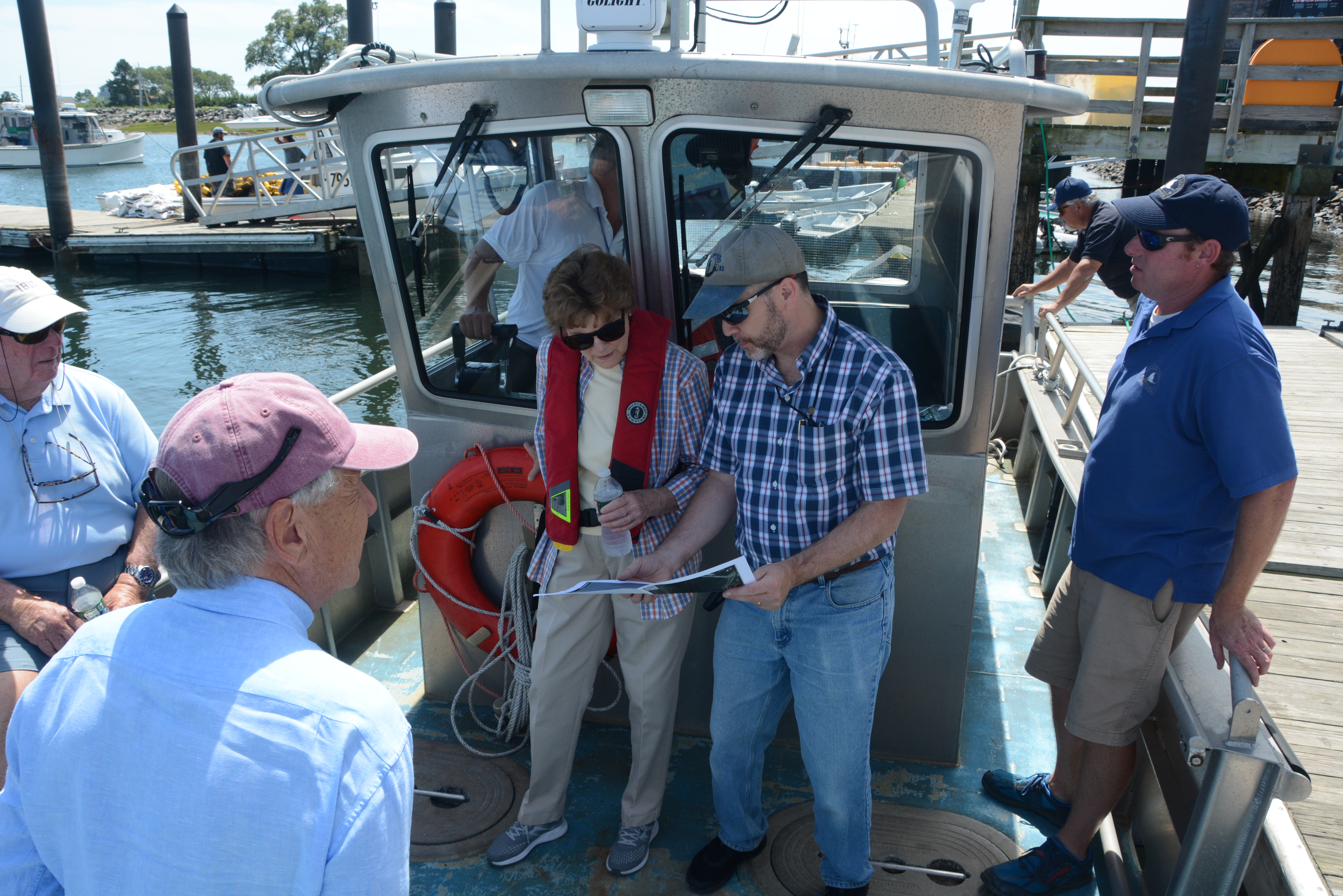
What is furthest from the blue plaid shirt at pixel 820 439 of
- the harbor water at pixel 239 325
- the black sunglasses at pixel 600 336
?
the harbor water at pixel 239 325

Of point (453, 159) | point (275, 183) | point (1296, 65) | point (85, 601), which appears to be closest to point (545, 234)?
point (453, 159)

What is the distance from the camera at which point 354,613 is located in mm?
3627

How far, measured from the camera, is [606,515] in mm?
2135

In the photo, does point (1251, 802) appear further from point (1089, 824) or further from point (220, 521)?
point (220, 521)

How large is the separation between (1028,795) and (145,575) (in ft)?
8.10

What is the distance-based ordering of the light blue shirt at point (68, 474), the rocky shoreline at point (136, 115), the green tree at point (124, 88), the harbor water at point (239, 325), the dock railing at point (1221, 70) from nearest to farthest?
the light blue shirt at point (68, 474)
the dock railing at point (1221, 70)
the harbor water at point (239, 325)
the rocky shoreline at point (136, 115)
the green tree at point (124, 88)

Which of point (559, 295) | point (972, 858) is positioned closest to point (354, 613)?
point (559, 295)

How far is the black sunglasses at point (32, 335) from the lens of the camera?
2189mm

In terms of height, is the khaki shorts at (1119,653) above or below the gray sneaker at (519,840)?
above

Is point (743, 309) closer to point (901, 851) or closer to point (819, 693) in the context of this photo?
point (819, 693)

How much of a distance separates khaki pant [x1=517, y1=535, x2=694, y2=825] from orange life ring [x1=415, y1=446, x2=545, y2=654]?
1.35ft

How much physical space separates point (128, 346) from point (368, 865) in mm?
14701

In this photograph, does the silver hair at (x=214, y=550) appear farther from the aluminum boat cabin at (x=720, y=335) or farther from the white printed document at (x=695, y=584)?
the aluminum boat cabin at (x=720, y=335)

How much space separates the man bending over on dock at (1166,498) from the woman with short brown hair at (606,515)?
0.95 metres
